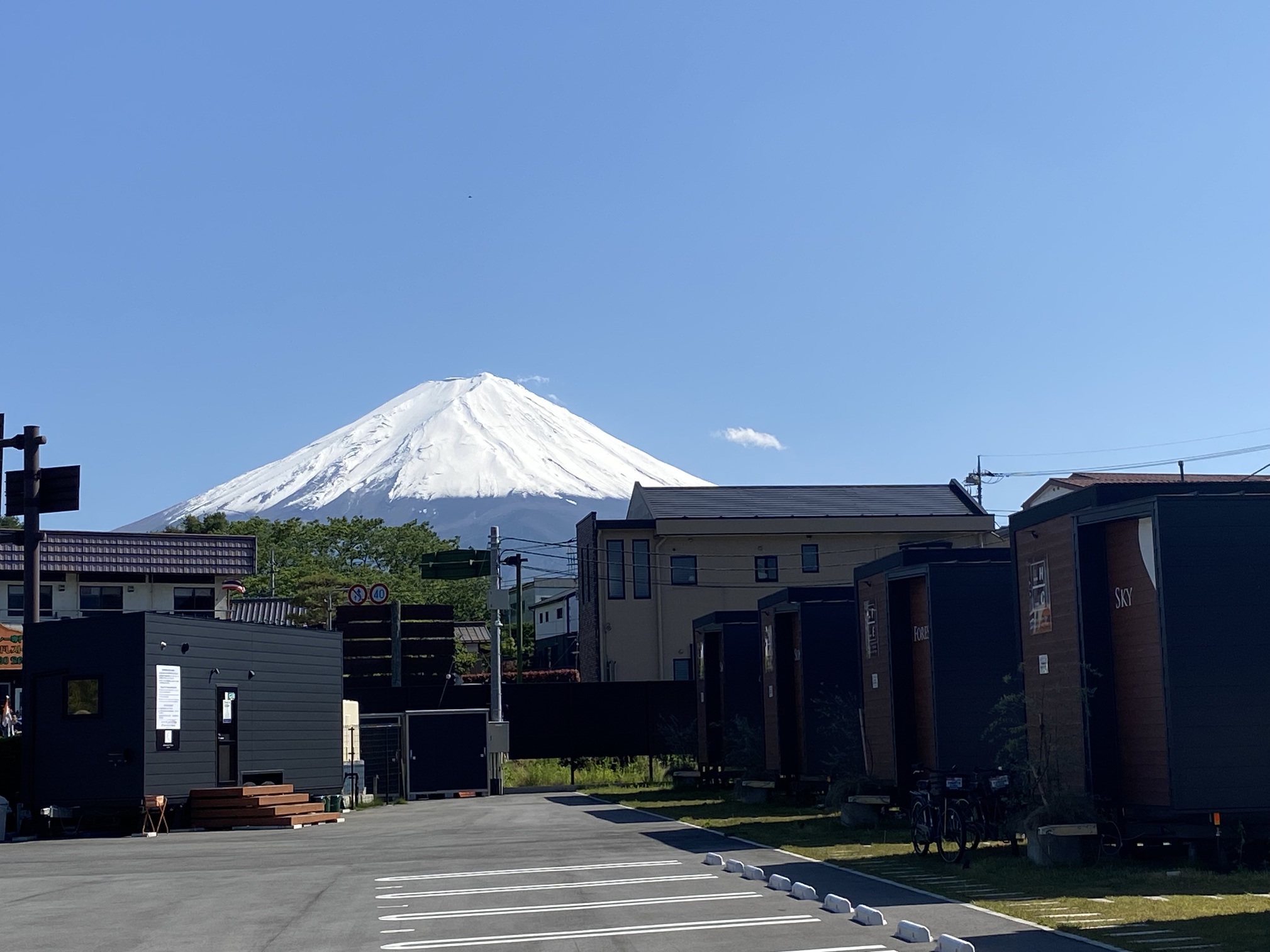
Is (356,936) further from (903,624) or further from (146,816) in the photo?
(146,816)

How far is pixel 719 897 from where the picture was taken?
550 inches

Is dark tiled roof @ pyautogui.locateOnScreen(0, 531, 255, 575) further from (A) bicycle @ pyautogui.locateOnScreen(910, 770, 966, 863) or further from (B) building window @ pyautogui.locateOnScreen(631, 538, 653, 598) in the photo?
(A) bicycle @ pyautogui.locateOnScreen(910, 770, 966, 863)

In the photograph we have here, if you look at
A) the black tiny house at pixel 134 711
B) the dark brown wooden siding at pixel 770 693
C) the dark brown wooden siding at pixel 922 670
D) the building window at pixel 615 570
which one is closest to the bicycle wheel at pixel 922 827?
the dark brown wooden siding at pixel 922 670

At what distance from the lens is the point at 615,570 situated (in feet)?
169

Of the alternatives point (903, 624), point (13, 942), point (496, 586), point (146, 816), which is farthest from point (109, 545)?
point (13, 942)

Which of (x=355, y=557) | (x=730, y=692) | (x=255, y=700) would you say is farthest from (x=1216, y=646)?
(x=355, y=557)

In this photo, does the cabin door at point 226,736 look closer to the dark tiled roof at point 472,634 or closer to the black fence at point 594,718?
the black fence at point 594,718

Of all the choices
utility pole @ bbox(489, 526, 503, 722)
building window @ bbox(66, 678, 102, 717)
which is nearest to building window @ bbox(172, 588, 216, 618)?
utility pole @ bbox(489, 526, 503, 722)

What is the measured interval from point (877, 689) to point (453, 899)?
1080 cm

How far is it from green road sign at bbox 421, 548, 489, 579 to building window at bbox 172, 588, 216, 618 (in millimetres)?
15562

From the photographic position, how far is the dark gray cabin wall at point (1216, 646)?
15.0 metres

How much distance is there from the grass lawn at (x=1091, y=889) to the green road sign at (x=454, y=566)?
81.9 feet

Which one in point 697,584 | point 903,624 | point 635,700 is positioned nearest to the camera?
point 903,624

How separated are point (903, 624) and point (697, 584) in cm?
2888
